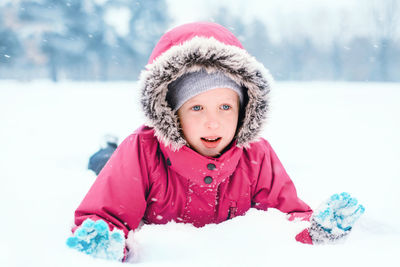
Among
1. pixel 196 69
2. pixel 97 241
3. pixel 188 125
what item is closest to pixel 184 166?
pixel 188 125

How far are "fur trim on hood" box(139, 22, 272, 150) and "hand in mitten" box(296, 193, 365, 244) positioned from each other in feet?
1.69

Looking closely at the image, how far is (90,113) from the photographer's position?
20.7 ft

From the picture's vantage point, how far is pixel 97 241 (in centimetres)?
92

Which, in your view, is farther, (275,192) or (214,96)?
(275,192)

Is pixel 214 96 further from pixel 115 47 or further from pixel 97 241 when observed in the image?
pixel 115 47

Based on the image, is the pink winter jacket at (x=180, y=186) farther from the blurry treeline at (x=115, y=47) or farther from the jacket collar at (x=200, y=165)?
the blurry treeline at (x=115, y=47)

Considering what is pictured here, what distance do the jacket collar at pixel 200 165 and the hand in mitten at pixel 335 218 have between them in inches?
17.7

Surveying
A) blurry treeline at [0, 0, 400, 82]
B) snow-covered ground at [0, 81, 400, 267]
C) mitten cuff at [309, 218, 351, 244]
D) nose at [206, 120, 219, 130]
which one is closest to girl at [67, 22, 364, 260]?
nose at [206, 120, 219, 130]

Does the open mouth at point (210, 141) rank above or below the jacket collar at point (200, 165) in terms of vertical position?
above

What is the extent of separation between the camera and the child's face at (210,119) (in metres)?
1.39

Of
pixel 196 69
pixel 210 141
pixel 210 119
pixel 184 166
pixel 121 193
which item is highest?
pixel 196 69

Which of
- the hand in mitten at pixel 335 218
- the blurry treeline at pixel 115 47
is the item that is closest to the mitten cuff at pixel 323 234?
the hand in mitten at pixel 335 218

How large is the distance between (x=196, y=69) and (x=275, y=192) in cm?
76

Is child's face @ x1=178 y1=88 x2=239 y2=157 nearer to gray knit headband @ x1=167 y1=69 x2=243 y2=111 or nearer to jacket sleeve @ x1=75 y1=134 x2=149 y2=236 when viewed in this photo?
gray knit headband @ x1=167 y1=69 x2=243 y2=111
